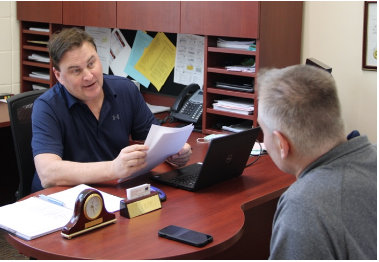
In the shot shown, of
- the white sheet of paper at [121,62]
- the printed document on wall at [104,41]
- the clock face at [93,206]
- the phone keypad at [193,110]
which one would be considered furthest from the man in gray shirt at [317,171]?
the printed document on wall at [104,41]

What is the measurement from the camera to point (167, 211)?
1841mm

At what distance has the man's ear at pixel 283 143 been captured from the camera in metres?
1.29

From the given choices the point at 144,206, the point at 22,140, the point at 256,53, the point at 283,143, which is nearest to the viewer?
the point at 283,143

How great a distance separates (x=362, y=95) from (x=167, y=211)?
1.47 metres

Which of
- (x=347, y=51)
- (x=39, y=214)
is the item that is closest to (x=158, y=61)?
(x=347, y=51)

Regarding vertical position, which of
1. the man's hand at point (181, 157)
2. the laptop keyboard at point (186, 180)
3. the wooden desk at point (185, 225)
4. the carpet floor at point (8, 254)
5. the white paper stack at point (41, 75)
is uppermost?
the white paper stack at point (41, 75)

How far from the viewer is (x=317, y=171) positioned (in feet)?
4.11

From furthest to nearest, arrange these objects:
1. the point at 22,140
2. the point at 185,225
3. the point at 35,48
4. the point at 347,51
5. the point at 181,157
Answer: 1. the point at 35,48
2. the point at 347,51
3. the point at 22,140
4. the point at 181,157
5. the point at 185,225

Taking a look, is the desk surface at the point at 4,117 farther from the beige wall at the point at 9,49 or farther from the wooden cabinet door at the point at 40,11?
the wooden cabinet door at the point at 40,11

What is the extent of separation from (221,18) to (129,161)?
116 cm

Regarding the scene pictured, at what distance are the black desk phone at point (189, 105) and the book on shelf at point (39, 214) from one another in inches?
50.3

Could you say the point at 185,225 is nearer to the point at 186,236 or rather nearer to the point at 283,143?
the point at 186,236

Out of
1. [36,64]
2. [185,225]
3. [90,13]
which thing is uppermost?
[90,13]

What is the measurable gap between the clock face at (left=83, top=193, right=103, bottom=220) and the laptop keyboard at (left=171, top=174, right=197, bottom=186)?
45 cm
